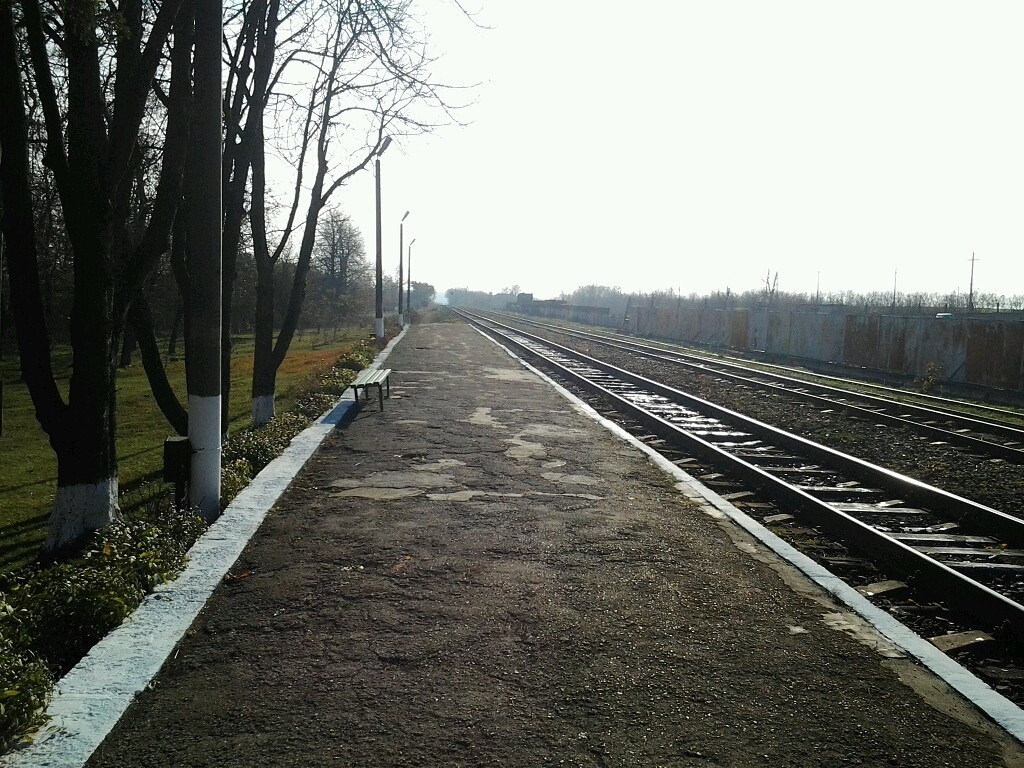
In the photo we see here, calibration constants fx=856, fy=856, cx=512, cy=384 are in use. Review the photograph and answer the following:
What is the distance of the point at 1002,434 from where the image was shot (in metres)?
12.4

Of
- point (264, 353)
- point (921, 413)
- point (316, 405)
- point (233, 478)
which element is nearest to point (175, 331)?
point (264, 353)

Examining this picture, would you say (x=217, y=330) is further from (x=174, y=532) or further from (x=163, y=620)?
(x=163, y=620)

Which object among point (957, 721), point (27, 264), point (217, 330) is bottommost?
point (957, 721)

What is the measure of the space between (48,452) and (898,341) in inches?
845

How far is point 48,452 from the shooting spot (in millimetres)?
16969

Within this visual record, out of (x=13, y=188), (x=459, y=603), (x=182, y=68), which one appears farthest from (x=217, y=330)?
(x=459, y=603)

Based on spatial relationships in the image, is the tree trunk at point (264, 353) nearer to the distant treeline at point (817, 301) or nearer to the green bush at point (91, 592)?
the green bush at point (91, 592)

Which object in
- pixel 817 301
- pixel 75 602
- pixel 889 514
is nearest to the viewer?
pixel 75 602

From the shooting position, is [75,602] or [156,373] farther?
[156,373]

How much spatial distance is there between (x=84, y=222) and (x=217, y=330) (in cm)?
132

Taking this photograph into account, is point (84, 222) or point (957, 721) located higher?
point (84, 222)

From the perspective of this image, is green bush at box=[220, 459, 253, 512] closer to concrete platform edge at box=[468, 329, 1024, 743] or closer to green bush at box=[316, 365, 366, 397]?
concrete platform edge at box=[468, 329, 1024, 743]

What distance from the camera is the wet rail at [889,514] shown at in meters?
5.35

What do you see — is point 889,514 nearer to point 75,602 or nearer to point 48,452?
point 75,602
